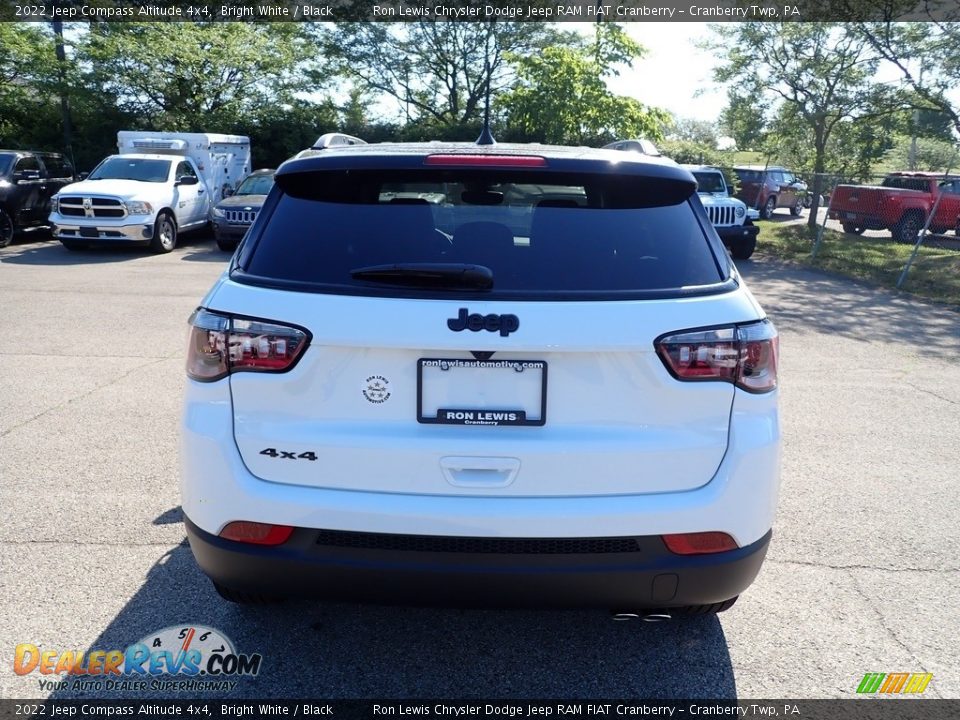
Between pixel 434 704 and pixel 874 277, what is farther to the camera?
pixel 874 277

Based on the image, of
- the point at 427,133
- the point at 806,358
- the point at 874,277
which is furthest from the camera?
the point at 427,133

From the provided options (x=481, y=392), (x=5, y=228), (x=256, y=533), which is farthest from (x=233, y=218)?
(x=481, y=392)

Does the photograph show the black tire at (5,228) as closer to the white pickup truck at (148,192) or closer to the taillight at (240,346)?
the white pickup truck at (148,192)

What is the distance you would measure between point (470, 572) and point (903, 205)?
72.2ft

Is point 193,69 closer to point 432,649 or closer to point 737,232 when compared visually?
point 737,232

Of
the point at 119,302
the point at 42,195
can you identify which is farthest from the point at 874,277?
the point at 42,195

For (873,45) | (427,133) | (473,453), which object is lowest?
(473,453)

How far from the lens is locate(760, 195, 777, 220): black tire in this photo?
2862cm

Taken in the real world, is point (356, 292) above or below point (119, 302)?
above

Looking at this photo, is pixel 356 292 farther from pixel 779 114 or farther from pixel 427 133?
pixel 427 133

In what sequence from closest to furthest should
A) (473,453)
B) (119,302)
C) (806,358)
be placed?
(473,453)
(806,358)
(119,302)

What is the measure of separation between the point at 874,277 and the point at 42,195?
17.2 m

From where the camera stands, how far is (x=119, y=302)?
10297mm

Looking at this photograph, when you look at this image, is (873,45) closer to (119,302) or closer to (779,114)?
(779,114)
